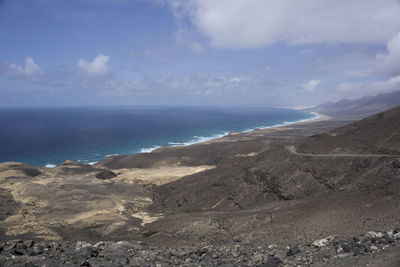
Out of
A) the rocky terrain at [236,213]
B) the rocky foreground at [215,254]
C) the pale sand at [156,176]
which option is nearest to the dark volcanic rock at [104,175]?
the pale sand at [156,176]

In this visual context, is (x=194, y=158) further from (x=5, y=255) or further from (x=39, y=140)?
(x=39, y=140)

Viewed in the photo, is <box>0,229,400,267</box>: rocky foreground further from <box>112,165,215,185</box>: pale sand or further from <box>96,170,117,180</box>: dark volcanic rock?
<box>96,170,117,180</box>: dark volcanic rock

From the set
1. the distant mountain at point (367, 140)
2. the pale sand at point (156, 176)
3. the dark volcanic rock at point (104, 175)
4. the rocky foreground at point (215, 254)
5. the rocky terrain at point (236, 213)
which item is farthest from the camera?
the dark volcanic rock at point (104, 175)

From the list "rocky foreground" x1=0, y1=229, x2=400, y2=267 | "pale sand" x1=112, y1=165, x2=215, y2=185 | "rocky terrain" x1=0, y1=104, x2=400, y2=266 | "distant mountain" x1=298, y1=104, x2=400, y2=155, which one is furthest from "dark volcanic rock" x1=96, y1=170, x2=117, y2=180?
"rocky foreground" x1=0, y1=229, x2=400, y2=267

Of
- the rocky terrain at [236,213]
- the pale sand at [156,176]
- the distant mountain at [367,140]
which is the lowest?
the pale sand at [156,176]

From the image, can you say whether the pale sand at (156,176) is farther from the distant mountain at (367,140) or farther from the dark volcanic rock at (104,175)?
the distant mountain at (367,140)

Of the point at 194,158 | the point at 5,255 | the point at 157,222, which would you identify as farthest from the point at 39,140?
the point at 5,255
